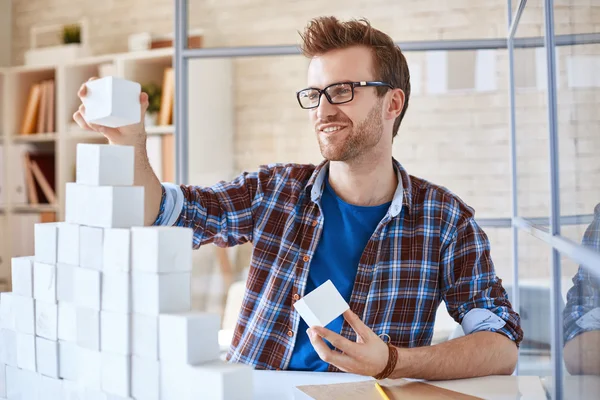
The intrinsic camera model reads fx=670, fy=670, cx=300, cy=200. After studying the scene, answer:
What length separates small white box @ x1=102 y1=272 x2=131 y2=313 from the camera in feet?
2.81

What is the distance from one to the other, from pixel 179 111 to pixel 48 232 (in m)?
1.11

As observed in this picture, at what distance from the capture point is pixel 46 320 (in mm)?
987

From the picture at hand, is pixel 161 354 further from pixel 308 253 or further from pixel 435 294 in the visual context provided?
pixel 435 294

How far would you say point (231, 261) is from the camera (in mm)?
2598

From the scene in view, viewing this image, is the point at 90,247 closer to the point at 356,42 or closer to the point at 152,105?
the point at 356,42

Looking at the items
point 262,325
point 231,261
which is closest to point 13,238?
point 231,261

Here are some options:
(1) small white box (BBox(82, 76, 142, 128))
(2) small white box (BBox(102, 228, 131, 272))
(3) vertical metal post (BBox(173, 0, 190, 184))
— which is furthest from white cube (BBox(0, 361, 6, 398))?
(3) vertical metal post (BBox(173, 0, 190, 184))

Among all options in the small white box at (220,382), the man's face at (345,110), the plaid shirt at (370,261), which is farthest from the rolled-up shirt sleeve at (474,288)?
the small white box at (220,382)

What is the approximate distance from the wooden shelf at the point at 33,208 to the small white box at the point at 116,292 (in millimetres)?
3696

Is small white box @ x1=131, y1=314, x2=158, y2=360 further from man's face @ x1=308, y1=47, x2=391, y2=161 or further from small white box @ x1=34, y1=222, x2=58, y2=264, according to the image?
man's face @ x1=308, y1=47, x2=391, y2=161

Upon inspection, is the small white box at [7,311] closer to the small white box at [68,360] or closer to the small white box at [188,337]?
the small white box at [68,360]

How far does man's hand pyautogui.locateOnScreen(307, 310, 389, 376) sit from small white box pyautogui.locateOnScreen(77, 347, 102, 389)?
315 mm

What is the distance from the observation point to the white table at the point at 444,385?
1131 mm

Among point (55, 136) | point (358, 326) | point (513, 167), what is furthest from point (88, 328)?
point (55, 136)
